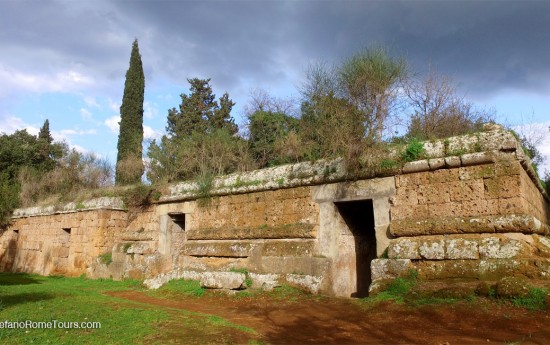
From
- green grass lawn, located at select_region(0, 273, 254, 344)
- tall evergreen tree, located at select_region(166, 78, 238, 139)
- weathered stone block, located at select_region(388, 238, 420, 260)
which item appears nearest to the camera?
green grass lawn, located at select_region(0, 273, 254, 344)

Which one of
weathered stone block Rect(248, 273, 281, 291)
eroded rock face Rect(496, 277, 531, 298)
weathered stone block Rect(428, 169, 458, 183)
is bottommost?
weathered stone block Rect(248, 273, 281, 291)

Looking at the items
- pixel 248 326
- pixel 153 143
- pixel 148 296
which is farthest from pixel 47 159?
pixel 248 326

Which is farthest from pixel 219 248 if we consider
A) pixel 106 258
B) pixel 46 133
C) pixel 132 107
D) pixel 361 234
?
pixel 46 133

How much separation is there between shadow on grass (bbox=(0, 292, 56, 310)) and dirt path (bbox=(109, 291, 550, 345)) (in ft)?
10.1

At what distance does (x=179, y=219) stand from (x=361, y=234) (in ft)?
17.2

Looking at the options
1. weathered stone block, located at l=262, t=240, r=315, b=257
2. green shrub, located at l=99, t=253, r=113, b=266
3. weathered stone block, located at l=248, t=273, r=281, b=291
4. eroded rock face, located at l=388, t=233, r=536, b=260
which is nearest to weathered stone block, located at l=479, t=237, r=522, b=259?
eroded rock face, located at l=388, t=233, r=536, b=260

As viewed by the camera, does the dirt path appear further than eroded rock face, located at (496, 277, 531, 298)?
No

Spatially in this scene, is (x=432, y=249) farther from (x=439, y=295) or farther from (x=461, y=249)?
(x=439, y=295)

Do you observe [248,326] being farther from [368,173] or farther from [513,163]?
[513,163]

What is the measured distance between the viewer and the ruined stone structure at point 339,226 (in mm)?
6000

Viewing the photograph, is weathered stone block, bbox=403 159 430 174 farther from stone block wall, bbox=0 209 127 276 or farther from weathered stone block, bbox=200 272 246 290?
stone block wall, bbox=0 209 127 276

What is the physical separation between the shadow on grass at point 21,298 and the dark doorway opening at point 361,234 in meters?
5.53

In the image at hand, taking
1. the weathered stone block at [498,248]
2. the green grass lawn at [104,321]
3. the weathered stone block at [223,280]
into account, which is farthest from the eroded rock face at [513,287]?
the weathered stone block at [223,280]

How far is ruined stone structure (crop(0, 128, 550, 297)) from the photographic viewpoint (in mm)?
6000
